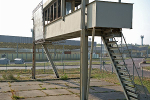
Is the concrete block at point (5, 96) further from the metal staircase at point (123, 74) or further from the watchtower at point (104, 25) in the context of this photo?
the metal staircase at point (123, 74)

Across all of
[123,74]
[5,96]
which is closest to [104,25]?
[123,74]

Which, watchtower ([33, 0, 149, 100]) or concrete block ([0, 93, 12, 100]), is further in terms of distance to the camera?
concrete block ([0, 93, 12, 100])

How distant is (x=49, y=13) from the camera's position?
17188mm

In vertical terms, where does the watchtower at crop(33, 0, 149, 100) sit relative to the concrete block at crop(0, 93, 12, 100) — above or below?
above

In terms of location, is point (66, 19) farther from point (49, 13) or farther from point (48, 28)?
point (49, 13)

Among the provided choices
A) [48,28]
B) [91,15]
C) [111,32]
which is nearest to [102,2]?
[91,15]

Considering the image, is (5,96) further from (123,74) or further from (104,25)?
(104,25)

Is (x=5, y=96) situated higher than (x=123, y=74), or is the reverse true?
(x=123, y=74)

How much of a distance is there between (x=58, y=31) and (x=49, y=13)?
459cm

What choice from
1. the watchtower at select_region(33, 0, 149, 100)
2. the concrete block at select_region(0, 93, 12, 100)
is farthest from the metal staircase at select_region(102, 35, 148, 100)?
the concrete block at select_region(0, 93, 12, 100)

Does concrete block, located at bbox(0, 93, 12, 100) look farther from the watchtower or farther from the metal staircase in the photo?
the metal staircase

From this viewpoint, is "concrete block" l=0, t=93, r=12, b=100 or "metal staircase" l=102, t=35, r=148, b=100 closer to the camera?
"metal staircase" l=102, t=35, r=148, b=100

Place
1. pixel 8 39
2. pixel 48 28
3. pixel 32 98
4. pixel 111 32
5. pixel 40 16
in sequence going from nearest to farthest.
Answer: pixel 111 32 < pixel 32 98 < pixel 48 28 < pixel 40 16 < pixel 8 39

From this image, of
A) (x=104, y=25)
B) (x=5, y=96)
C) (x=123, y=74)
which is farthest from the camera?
(x=5, y=96)
